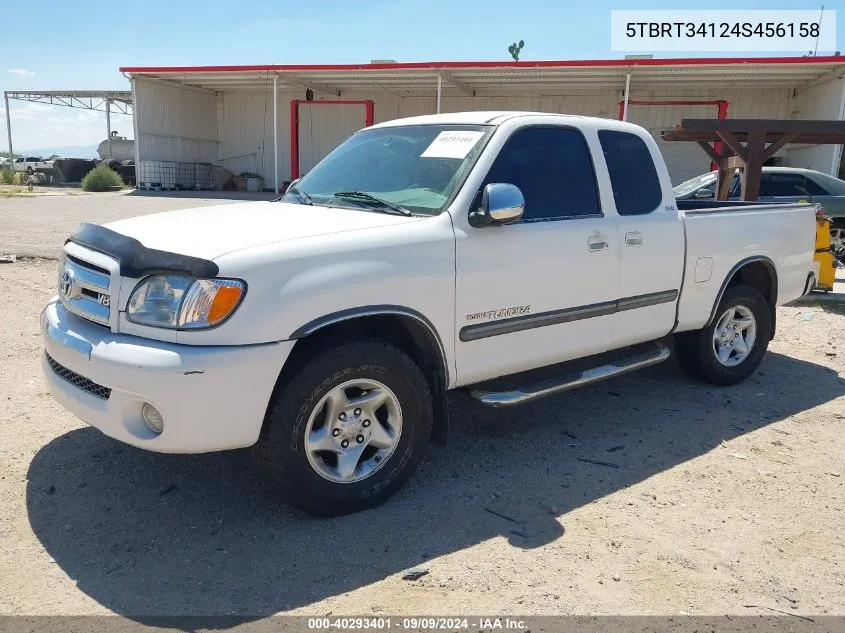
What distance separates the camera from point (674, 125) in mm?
25984

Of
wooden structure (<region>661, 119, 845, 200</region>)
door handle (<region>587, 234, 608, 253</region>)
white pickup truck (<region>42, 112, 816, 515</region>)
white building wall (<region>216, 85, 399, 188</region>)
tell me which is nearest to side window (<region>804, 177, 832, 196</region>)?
wooden structure (<region>661, 119, 845, 200</region>)

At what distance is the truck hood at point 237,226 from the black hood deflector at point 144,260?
4 centimetres

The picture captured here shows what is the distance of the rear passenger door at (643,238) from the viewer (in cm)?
451

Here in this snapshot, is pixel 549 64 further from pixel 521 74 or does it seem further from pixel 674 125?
pixel 674 125

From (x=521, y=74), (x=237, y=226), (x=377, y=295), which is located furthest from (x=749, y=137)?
(x=521, y=74)

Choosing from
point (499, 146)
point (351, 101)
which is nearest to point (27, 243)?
point (499, 146)

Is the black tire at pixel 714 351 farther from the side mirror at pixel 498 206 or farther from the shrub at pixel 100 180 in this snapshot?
the shrub at pixel 100 180

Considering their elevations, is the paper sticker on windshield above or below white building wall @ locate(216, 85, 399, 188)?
below

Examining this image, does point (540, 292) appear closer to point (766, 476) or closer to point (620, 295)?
point (620, 295)

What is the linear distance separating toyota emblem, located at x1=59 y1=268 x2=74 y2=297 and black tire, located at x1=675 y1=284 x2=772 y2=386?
4.39m

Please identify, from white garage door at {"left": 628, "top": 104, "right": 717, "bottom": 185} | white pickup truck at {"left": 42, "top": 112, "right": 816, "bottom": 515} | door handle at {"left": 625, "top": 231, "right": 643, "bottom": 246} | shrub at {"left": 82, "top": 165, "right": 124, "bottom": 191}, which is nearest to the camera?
white pickup truck at {"left": 42, "top": 112, "right": 816, "bottom": 515}

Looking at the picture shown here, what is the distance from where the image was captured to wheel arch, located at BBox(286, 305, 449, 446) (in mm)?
3205

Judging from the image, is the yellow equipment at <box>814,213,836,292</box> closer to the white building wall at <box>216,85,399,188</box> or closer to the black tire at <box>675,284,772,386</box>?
the black tire at <box>675,284,772,386</box>

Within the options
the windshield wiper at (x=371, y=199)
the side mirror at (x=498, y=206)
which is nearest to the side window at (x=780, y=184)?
the side mirror at (x=498, y=206)
